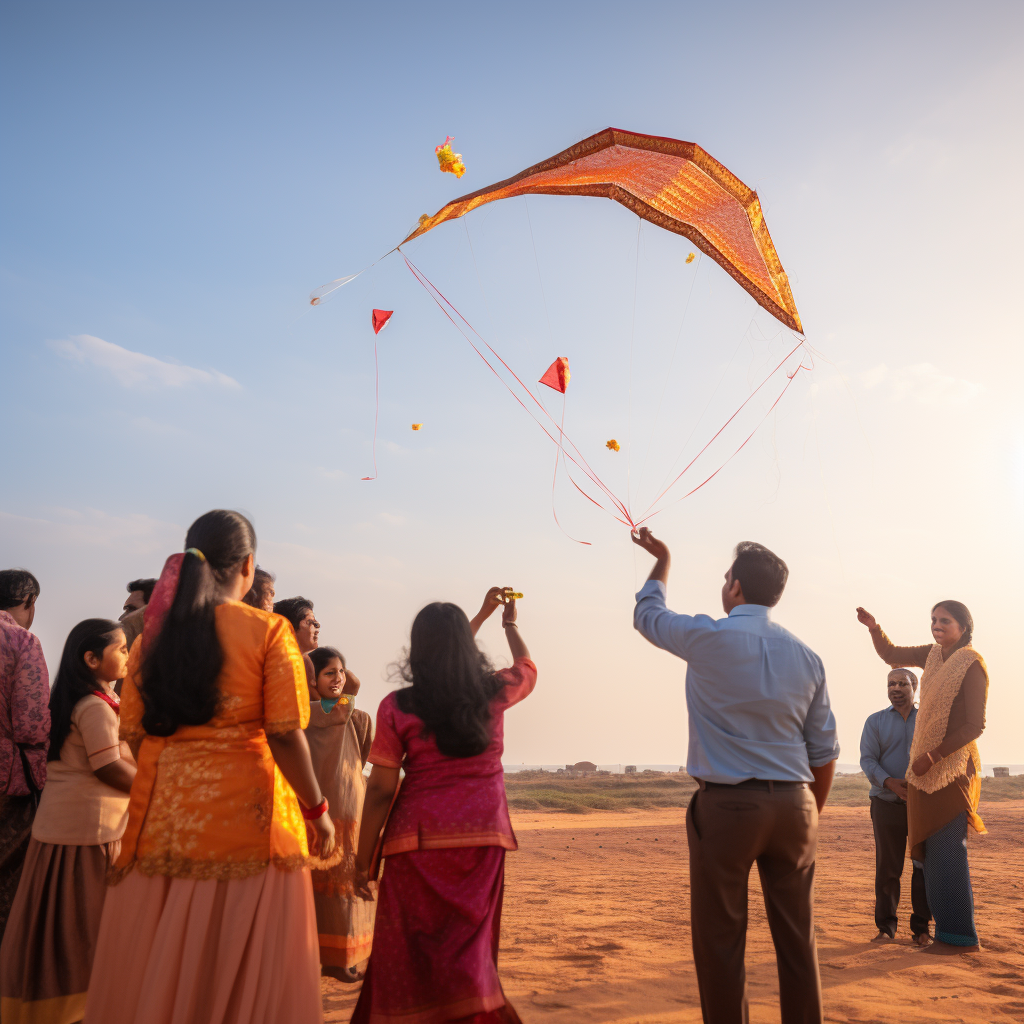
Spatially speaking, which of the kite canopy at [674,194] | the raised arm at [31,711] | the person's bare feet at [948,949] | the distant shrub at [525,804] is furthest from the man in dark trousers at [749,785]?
the distant shrub at [525,804]

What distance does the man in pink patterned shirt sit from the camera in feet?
14.3

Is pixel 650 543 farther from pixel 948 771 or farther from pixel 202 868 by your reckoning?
pixel 948 771

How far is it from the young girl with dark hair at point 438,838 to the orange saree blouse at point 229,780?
530 millimetres

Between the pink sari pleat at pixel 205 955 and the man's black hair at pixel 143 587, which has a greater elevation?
the man's black hair at pixel 143 587

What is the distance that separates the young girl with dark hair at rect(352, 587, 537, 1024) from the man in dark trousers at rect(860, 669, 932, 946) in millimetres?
4181

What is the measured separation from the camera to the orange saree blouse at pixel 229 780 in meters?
3.01

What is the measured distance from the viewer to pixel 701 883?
348 cm

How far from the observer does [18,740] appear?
14.5 feet

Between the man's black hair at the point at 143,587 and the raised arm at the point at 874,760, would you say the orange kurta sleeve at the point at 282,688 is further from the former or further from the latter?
the raised arm at the point at 874,760

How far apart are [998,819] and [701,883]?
50.2 feet

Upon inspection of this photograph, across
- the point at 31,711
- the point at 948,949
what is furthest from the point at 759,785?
the point at 31,711

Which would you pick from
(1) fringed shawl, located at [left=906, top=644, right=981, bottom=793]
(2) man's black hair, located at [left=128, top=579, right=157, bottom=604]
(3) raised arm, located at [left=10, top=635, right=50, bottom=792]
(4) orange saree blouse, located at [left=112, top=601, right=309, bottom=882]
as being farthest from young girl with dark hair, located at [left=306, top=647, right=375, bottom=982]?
(1) fringed shawl, located at [left=906, top=644, right=981, bottom=793]

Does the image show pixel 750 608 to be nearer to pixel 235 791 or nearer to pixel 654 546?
pixel 654 546

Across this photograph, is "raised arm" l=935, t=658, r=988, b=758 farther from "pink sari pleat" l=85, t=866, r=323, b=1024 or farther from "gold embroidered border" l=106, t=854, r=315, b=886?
"gold embroidered border" l=106, t=854, r=315, b=886
